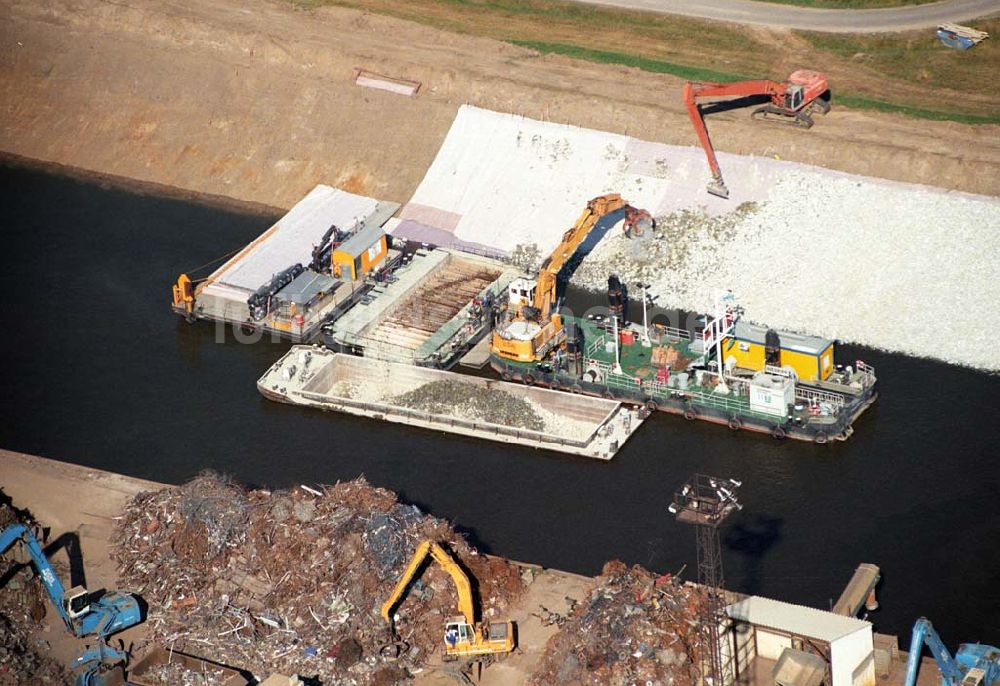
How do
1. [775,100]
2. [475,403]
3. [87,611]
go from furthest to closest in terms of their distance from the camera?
[775,100], [475,403], [87,611]

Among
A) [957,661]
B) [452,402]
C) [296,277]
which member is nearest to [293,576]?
[452,402]

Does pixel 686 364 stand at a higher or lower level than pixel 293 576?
higher

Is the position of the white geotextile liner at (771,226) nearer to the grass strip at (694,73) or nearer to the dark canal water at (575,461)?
the dark canal water at (575,461)

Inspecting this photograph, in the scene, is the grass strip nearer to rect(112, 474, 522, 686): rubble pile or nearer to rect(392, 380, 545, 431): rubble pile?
rect(392, 380, 545, 431): rubble pile

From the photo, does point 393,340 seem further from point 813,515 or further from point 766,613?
point 766,613

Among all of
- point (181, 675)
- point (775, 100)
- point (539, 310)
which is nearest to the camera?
point (181, 675)

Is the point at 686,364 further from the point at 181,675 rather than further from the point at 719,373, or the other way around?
the point at 181,675

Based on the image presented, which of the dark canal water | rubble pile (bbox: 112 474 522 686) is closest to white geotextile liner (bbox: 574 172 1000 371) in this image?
the dark canal water
